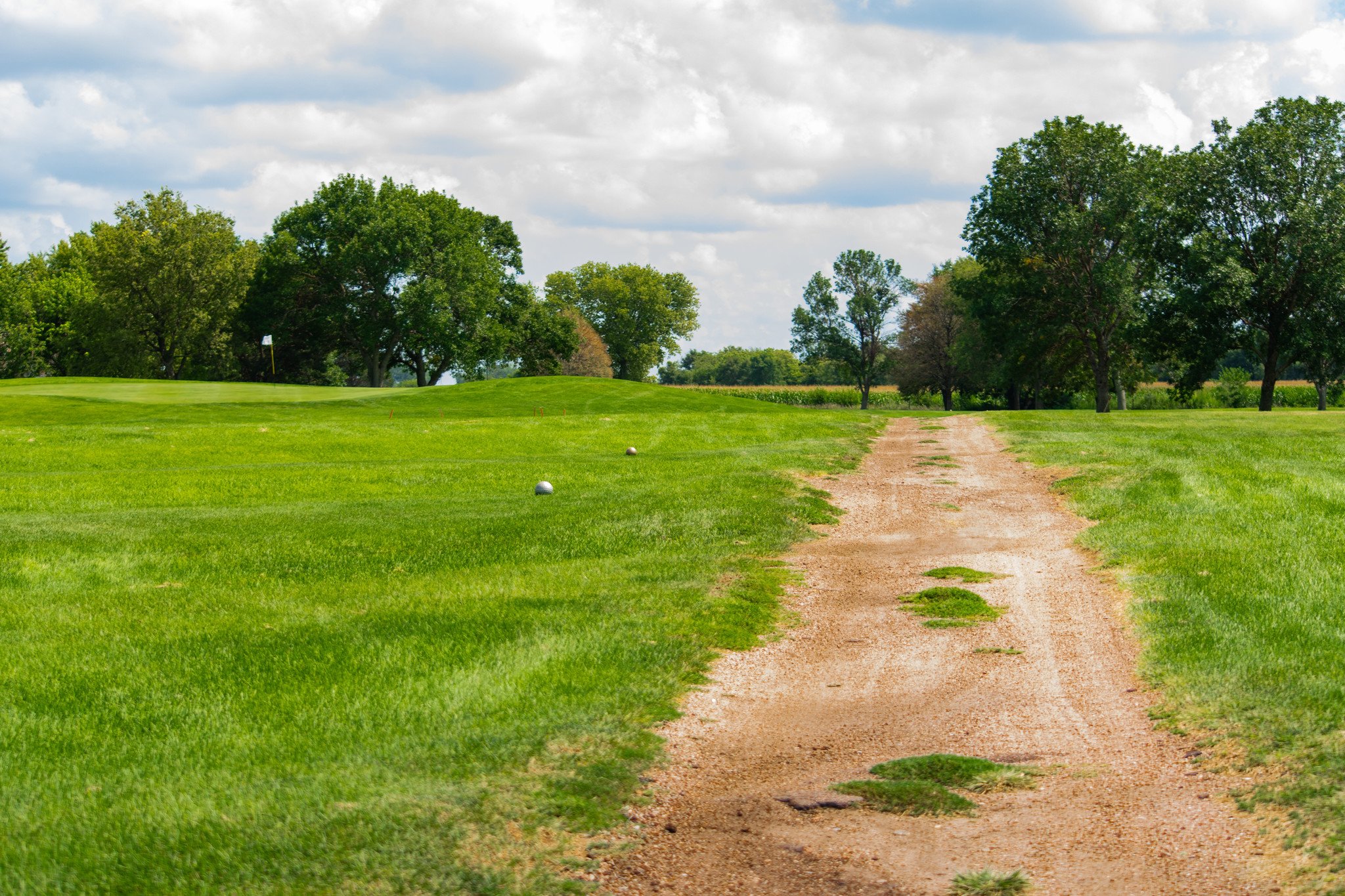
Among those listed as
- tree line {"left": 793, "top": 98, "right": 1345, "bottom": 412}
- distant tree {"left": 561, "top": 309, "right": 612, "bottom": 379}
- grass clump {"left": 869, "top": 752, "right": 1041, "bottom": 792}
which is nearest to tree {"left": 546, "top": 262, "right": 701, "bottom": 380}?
distant tree {"left": 561, "top": 309, "right": 612, "bottom": 379}

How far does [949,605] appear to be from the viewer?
31.9ft

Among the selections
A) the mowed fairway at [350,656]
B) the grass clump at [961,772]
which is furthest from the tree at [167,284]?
the grass clump at [961,772]

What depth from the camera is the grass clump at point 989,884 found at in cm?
439

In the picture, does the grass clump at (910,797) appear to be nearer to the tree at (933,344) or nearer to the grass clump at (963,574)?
the grass clump at (963,574)

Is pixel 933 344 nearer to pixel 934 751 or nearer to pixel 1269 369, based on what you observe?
pixel 1269 369

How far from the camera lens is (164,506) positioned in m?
16.8

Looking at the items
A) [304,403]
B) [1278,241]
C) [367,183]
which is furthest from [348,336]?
[1278,241]

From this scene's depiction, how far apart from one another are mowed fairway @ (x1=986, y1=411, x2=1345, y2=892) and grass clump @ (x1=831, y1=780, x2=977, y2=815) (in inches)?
53.9

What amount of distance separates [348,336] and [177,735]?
6292 centimetres

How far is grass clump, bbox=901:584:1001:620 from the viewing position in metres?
9.48

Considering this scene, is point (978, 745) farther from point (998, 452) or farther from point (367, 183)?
point (367, 183)

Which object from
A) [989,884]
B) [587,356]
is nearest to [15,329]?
[587,356]

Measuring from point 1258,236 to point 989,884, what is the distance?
49309 mm

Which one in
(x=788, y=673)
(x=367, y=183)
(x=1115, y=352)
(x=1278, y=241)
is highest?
(x=367, y=183)
